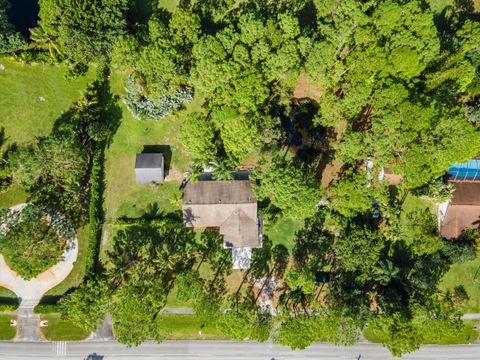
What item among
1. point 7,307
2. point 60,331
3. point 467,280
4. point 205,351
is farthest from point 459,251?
point 7,307

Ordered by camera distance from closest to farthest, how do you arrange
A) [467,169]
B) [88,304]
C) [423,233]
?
1. [88,304]
2. [423,233]
3. [467,169]

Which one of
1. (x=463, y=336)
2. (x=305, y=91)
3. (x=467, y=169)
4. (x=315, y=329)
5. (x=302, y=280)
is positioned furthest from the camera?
(x=305, y=91)

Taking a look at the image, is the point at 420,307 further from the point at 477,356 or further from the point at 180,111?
the point at 180,111

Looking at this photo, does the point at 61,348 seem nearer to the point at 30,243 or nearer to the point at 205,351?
the point at 30,243

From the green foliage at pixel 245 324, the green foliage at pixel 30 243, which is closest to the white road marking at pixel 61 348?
the green foliage at pixel 30 243

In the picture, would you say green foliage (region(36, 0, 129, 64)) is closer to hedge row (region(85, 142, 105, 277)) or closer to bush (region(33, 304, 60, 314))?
hedge row (region(85, 142, 105, 277))

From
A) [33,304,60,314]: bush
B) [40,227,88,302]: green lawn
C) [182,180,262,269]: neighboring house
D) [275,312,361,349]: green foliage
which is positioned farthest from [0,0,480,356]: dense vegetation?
[33,304,60,314]: bush
